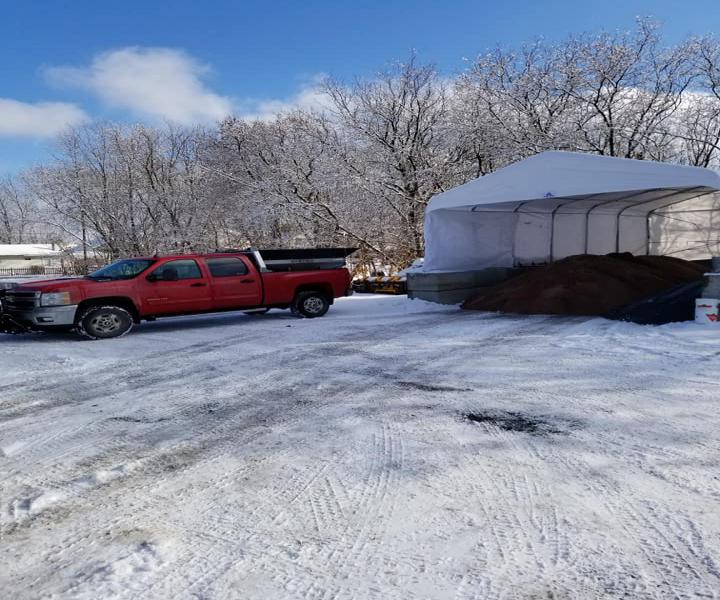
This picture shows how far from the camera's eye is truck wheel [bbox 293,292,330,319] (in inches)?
465

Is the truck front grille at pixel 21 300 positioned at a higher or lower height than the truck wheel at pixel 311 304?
higher

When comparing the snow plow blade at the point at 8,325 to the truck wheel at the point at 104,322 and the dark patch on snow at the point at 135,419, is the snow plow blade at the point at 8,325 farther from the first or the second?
the dark patch on snow at the point at 135,419

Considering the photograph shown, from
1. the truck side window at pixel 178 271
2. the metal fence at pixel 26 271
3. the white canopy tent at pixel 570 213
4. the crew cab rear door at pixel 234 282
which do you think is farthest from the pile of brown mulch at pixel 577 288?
the metal fence at pixel 26 271

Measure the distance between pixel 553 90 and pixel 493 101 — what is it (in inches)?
107

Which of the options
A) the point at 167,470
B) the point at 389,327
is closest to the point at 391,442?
the point at 167,470

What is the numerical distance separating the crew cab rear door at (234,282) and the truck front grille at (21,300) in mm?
3157

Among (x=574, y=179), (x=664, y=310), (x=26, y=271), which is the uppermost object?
(x=574, y=179)

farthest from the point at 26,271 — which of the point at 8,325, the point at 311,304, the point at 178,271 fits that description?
the point at 311,304

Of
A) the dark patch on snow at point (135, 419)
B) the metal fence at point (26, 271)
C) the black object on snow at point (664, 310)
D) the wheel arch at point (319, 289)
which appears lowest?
the dark patch on snow at point (135, 419)

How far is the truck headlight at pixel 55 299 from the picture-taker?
8938 mm

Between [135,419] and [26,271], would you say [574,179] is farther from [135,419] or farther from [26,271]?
[26,271]

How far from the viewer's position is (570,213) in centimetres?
1747

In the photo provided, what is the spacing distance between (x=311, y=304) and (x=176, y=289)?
10.3 feet

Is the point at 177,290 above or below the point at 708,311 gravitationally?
above
